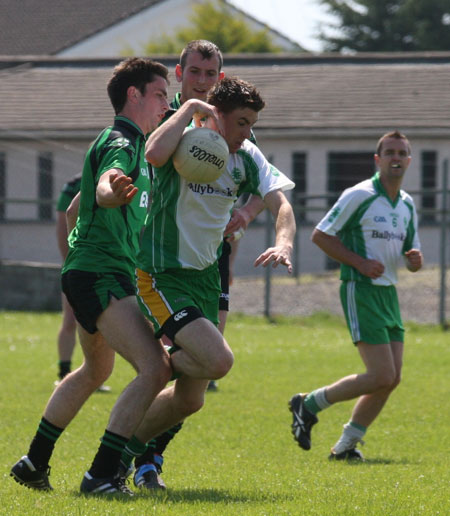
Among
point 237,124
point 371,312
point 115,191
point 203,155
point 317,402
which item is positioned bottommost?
point 317,402

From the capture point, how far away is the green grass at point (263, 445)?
5.53 meters

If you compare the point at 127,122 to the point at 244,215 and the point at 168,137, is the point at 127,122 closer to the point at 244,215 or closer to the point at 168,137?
the point at 168,137

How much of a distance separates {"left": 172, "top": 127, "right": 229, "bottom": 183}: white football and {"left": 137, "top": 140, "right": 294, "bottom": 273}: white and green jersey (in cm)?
20

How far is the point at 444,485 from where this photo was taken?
6.36 meters

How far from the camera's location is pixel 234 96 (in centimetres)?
598

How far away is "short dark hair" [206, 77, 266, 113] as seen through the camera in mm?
5984

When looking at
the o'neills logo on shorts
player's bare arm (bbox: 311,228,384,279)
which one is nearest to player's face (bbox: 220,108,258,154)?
the o'neills logo on shorts

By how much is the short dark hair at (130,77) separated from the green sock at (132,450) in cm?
193

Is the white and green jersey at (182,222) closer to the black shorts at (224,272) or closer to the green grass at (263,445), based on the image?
the black shorts at (224,272)

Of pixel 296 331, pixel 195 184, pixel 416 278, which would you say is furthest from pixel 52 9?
pixel 195 184

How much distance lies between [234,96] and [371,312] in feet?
8.91

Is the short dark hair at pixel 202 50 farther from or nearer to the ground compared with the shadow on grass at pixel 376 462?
farther from the ground

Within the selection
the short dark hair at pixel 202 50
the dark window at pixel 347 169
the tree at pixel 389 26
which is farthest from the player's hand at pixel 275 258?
the tree at pixel 389 26

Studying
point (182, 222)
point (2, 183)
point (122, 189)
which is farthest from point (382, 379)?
point (2, 183)
